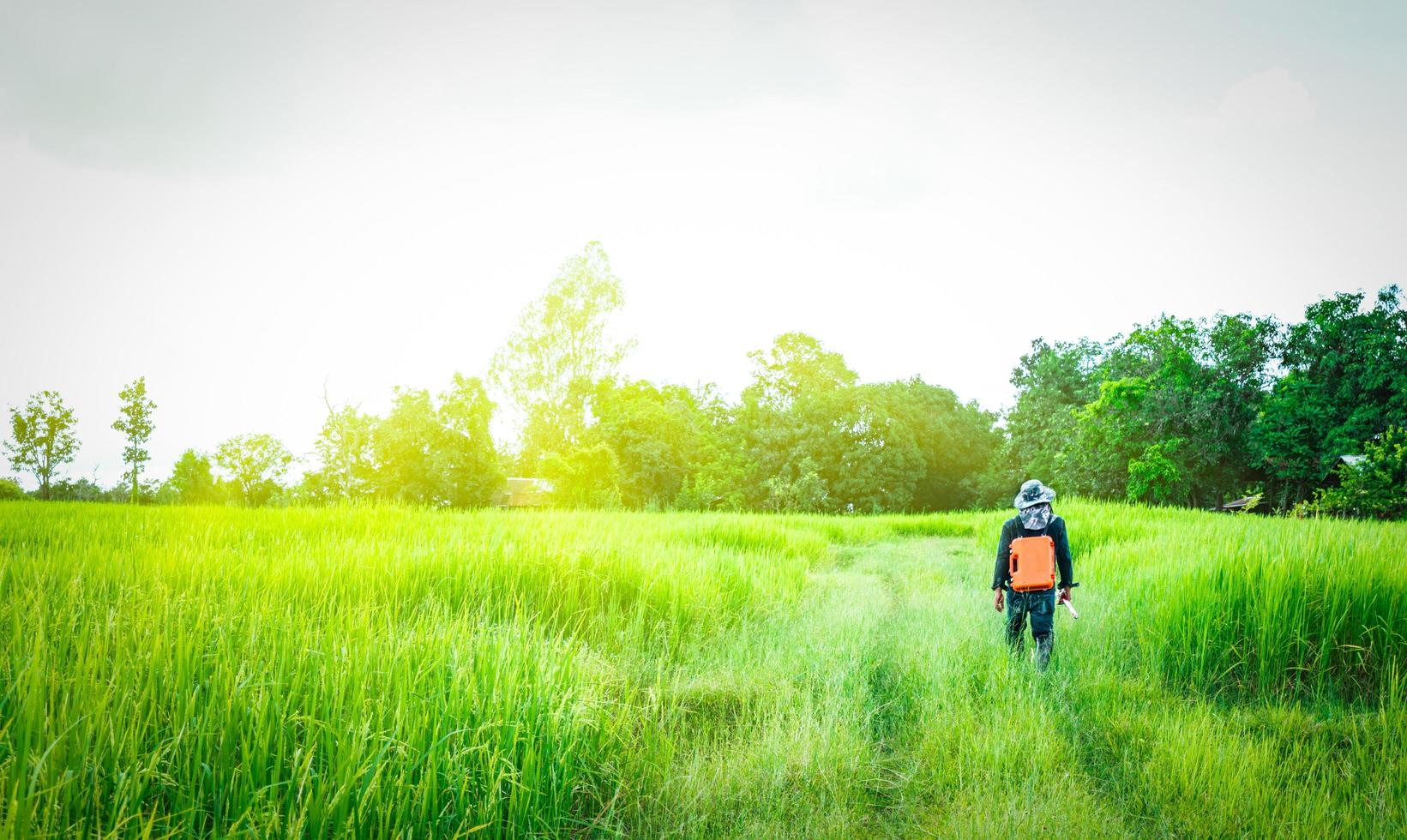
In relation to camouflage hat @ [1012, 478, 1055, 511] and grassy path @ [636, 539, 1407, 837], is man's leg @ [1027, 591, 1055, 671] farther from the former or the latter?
camouflage hat @ [1012, 478, 1055, 511]

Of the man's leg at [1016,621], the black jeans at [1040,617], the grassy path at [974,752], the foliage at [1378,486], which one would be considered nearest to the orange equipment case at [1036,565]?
the black jeans at [1040,617]

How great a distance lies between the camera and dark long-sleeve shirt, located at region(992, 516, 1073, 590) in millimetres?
5129

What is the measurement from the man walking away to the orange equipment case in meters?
0.13

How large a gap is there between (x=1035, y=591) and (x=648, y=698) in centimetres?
356

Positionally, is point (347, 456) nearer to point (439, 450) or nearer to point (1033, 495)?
point (439, 450)

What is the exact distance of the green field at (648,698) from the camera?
208 cm

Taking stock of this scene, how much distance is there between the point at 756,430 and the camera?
33.6 meters

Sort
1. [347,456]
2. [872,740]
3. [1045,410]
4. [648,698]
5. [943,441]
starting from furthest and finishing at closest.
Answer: [943,441]
[1045,410]
[347,456]
[648,698]
[872,740]

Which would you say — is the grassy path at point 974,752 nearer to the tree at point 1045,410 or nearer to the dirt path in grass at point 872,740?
the dirt path in grass at point 872,740

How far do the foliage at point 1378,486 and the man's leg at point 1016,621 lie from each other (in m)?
19.8

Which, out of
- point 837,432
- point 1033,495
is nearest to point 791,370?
point 837,432

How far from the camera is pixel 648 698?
12.7ft

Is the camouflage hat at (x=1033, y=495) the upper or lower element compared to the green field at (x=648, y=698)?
upper

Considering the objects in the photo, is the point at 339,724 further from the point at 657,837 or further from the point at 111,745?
the point at 657,837
